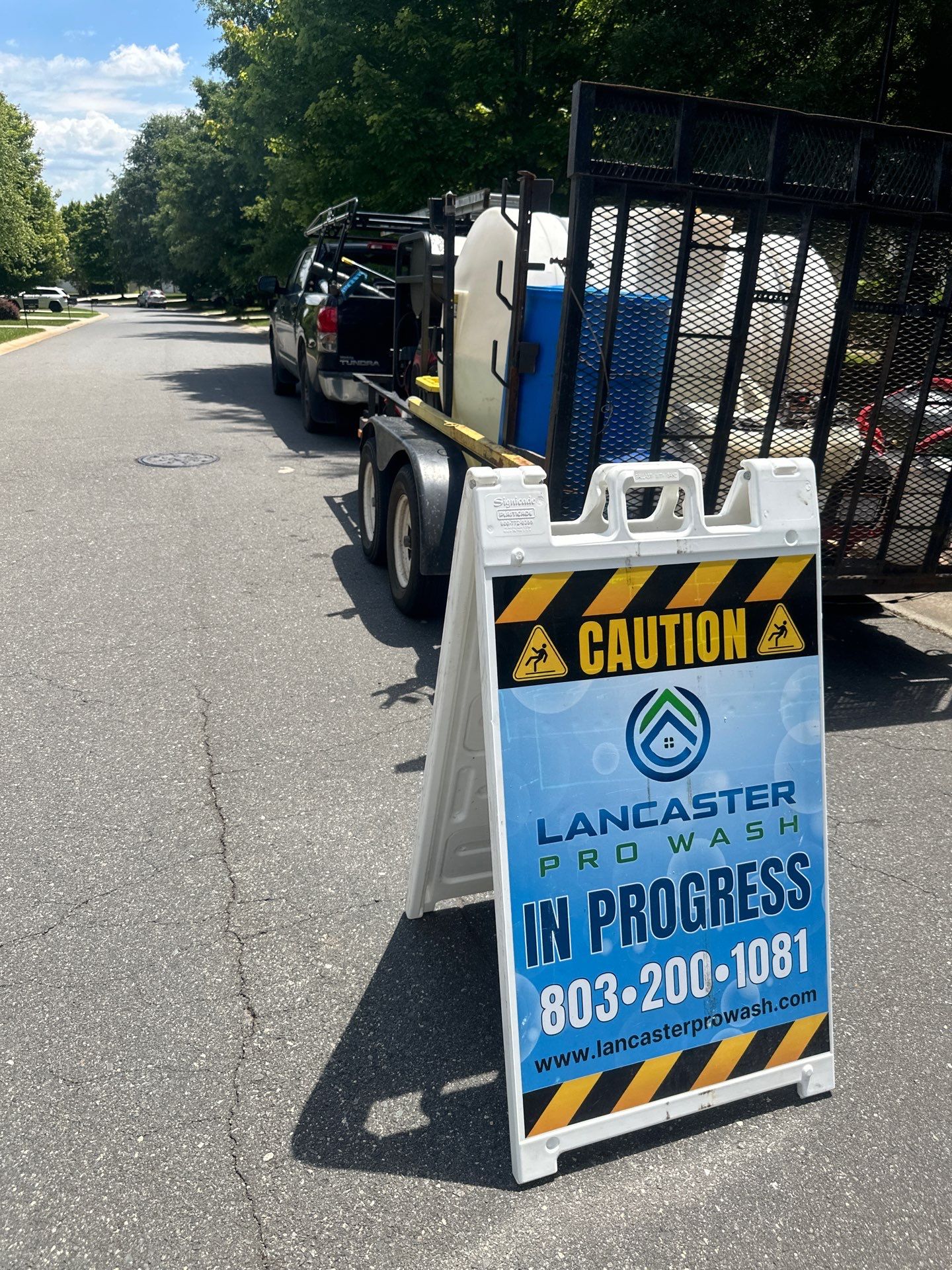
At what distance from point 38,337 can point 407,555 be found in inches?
1145

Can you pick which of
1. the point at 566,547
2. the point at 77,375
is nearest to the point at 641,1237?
the point at 566,547

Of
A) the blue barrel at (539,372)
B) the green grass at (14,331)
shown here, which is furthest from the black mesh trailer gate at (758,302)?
the green grass at (14,331)

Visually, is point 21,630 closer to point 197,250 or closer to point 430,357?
point 430,357

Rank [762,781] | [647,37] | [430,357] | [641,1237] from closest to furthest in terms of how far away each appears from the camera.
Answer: [641,1237] < [762,781] < [430,357] < [647,37]

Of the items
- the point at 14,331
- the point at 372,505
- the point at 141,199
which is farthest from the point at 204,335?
the point at 141,199

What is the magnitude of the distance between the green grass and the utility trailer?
87.1ft

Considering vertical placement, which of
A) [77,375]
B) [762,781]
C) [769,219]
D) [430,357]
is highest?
[769,219]

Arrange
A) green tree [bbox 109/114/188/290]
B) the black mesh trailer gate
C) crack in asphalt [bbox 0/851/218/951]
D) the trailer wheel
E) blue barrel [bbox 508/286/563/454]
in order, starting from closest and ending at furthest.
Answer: crack in asphalt [bbox 0/851/218/951]
the black mesh trailer gate
blue barrel [bbox 508/286/563/454]
the trailer wheel
green tree [bbox 109/114/188/290]

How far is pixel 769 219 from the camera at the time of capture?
466 centimetres

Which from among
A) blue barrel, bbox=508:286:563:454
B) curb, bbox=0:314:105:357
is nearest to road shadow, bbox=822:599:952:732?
blue barrel, bbox=508:286:563:454

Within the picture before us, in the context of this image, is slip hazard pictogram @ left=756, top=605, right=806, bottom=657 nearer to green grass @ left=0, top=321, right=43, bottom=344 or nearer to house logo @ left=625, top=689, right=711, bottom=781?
house logo @ left=625, top=689, right=711, bottom=781

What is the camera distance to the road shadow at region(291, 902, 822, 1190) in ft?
8.26

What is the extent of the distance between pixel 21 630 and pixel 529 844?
440 cm

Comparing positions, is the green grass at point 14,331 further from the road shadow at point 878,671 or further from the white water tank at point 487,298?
the road shadow at point 878,671
